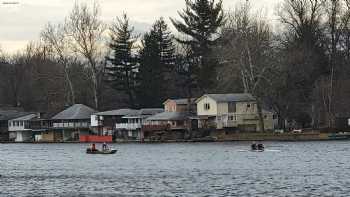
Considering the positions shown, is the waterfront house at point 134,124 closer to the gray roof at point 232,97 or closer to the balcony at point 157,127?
the balcony at point 157,127

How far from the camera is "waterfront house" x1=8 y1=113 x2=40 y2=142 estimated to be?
158 metres

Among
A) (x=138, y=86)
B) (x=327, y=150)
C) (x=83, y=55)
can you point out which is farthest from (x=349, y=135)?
(x=83, y=55)

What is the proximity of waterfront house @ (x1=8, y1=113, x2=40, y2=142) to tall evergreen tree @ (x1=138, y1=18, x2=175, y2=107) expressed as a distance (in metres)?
26.6

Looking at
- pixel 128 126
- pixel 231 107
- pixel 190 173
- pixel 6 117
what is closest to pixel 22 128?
pixel 6 117

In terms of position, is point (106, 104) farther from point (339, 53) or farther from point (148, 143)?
point (339, 53)

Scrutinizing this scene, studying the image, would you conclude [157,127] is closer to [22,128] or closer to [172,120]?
[172,120]

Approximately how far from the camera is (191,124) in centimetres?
13375

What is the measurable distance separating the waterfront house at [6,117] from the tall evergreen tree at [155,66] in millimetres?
31745

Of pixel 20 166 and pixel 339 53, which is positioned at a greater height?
pixel 339 53

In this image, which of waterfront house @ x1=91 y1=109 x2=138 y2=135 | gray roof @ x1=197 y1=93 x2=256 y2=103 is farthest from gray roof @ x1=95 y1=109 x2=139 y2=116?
gray roof @ x1=197 y1=93 x2=256 y2=103

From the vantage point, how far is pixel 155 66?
14525 cm

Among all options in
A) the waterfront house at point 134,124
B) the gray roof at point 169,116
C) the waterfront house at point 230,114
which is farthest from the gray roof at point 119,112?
the waterfront house at point 230,114

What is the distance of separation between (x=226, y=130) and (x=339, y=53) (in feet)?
75.9

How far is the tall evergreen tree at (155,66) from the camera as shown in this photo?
14425cm
